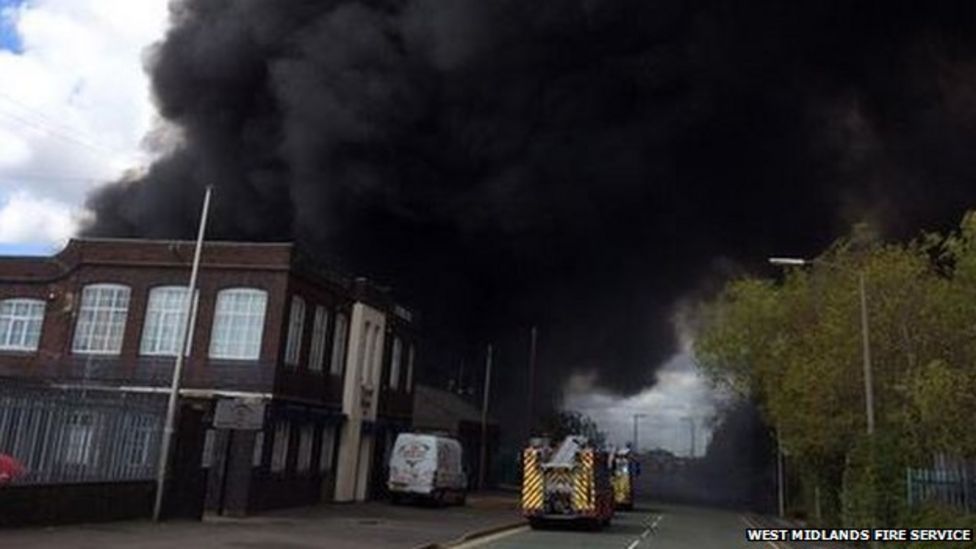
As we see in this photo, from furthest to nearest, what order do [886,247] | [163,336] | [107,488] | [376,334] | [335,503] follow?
[376,334]
[335,503]
[163,336]
[886,247]
[107,488]

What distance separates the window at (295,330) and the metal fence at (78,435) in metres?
7.26

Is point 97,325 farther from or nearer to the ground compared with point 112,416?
farther from the ground

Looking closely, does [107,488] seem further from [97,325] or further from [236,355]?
[97,325]

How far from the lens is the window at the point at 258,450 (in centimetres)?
2798

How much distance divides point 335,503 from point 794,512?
24.0 metres

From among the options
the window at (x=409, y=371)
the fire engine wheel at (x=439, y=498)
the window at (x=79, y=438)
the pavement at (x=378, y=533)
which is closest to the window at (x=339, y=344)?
the pavement at (x=378, y=533)

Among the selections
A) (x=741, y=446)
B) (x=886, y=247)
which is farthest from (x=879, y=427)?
(x=741, y=446)

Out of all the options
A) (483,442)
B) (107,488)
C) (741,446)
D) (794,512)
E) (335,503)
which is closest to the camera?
(107,488)

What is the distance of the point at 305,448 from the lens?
32.3m

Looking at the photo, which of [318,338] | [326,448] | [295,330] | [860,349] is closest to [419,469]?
[326,448]

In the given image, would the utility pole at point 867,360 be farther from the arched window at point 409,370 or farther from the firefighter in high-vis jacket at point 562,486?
the arched window at point 409,370

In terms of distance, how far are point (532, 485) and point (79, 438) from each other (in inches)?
494

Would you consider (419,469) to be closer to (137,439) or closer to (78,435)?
(137,439)

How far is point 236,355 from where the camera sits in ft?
98.2
